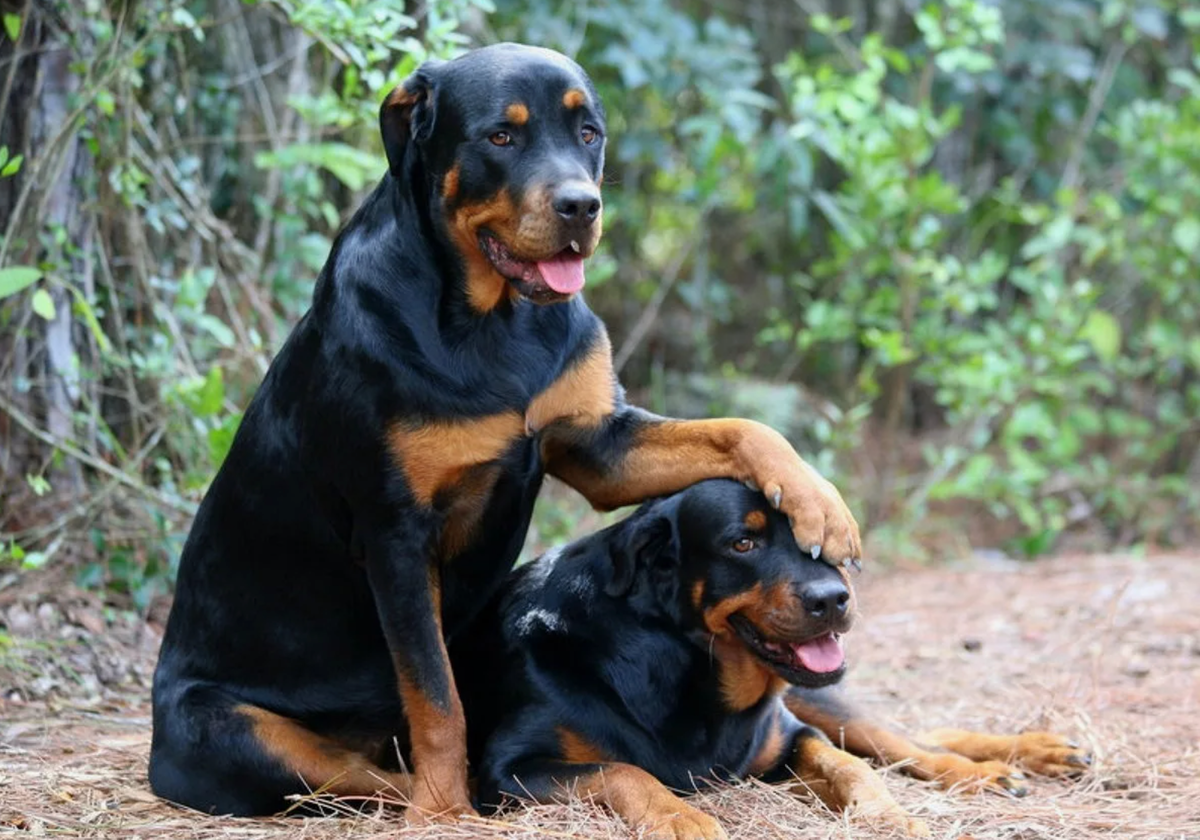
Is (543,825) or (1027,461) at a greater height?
(543,825)

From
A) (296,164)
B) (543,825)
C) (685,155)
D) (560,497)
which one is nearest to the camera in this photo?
(543,825)

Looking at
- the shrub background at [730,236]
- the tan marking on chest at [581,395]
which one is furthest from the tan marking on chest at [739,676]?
the shrub background at [730,236]

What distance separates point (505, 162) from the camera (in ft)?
11.7

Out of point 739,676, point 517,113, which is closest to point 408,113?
point 517,113

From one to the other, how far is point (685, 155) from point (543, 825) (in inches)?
239

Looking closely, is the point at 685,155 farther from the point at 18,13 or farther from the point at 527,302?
the point at 527,302

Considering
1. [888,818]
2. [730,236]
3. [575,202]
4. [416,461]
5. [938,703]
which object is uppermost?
[575,202]

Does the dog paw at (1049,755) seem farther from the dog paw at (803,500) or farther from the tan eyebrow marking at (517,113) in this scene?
the tan eyebrow marking at (517,113)

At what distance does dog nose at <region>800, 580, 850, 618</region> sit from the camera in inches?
147

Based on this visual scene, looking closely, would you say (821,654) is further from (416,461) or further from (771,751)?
(416,461)

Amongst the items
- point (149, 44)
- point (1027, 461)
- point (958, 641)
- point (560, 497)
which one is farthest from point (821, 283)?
point (149, 44)

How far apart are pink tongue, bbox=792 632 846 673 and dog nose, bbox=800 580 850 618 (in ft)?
0.42

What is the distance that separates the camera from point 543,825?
3.58 m

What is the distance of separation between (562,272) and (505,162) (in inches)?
11.7
